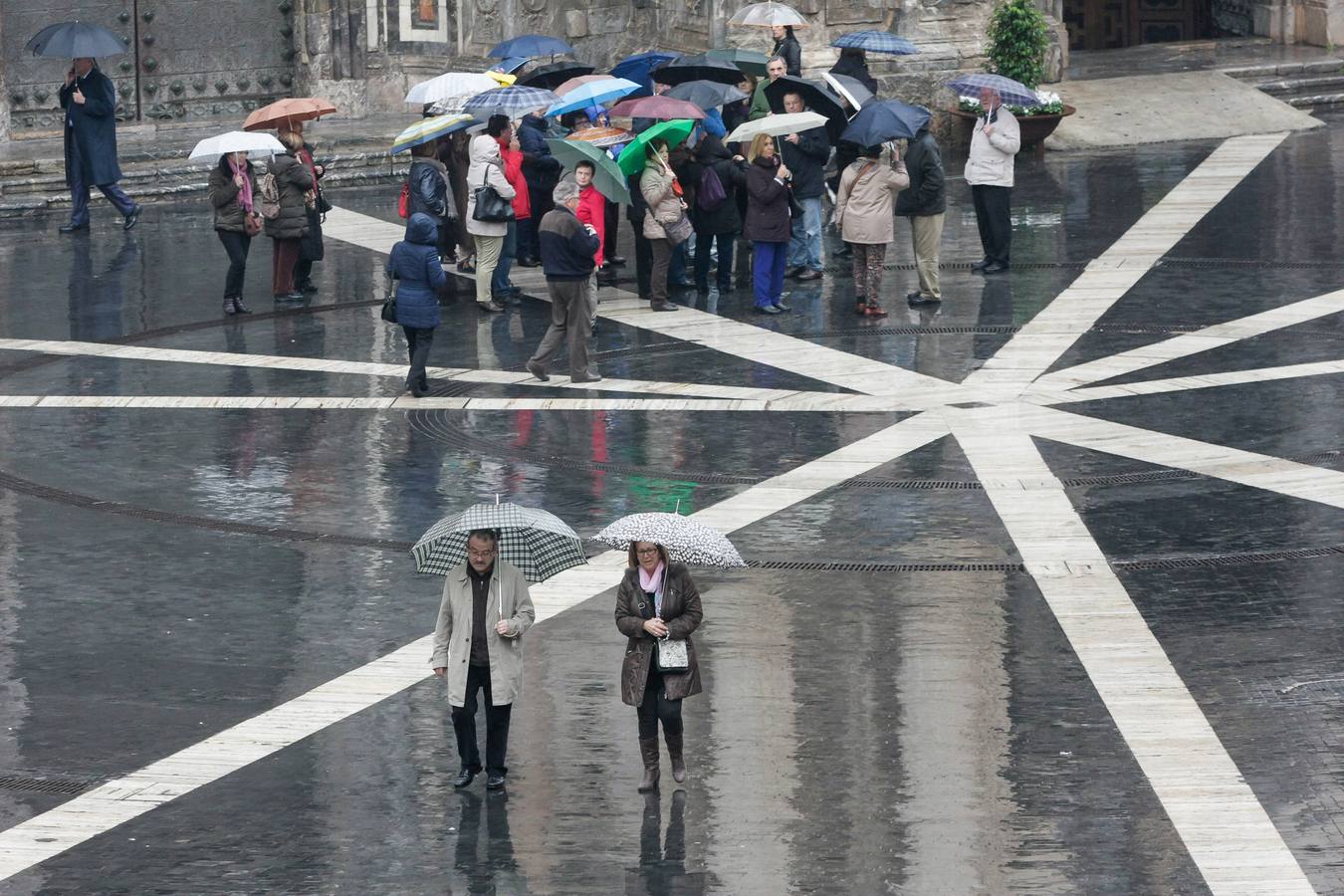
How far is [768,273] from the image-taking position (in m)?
18.3

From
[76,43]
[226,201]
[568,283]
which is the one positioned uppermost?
[76,43]

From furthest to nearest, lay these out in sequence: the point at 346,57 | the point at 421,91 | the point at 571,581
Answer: the point at 346,57, the point at 421,91, the point at 571,581

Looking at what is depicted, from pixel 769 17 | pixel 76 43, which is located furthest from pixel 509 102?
pixel 76 43

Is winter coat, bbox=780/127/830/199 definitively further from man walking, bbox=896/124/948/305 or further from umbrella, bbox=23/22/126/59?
umbrella, bbox=23/22/126/59

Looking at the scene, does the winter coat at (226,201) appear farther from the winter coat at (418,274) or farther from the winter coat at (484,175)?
the winter coat at (418,274)

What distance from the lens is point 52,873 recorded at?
818cm

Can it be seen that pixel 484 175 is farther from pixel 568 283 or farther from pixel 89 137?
pixel 89 137

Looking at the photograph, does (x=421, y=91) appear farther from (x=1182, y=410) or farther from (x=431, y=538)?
(x=431, y=538)

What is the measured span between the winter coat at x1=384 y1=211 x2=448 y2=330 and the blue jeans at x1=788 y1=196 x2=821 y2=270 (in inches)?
172

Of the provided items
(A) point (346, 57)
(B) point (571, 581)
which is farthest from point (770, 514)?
(A) point (346, 57)

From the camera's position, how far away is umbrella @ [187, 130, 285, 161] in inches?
723

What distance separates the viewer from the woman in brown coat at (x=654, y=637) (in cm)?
896

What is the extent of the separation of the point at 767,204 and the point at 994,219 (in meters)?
2.46

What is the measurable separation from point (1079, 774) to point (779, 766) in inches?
45.7
